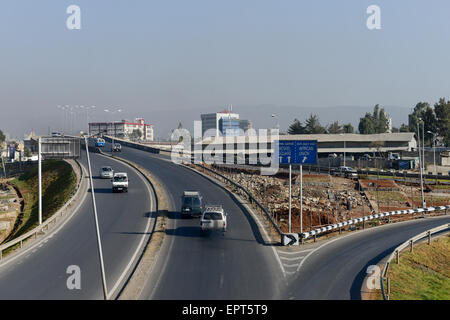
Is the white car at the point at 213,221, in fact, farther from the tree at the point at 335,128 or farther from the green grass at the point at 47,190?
the tree at the point at 335,128

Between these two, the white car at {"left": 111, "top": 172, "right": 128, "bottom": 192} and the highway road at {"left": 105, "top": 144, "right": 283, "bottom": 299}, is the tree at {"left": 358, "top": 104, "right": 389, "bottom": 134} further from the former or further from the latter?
the highway road at {"left": 105, "top": 144, "right": 283, "bottom": 299}

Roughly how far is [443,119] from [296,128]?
5083 centimetres

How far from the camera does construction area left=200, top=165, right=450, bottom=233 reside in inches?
2000

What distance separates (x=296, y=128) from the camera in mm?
175625

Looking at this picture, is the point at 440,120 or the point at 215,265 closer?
the point at 215,265

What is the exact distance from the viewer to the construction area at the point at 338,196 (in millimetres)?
50812

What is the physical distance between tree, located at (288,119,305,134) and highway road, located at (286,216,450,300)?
5213 inches

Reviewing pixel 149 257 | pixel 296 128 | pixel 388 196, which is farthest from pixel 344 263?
pixel 296 128

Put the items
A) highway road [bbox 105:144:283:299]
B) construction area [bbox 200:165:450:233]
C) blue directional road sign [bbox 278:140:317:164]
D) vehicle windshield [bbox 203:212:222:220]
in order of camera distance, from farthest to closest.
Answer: construction area [bbox 200:165:450:233] → blue directional road sign [bbox 278:140:317:164] → vehicle windshield [bbox 203:212:222:220] → highway road [bbox 105:144:283:299]

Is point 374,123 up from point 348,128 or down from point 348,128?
up

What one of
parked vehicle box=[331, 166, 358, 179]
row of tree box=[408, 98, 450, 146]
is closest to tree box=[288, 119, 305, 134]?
row of tree box=[408, 98, 450, 146]

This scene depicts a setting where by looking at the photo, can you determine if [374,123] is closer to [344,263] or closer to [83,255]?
[344,263]

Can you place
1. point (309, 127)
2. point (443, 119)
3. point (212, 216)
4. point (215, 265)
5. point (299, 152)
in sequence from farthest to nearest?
point (309, 127) < point (443, 119) < point (299, 152) < point (212, 216) < point (215, 265)
